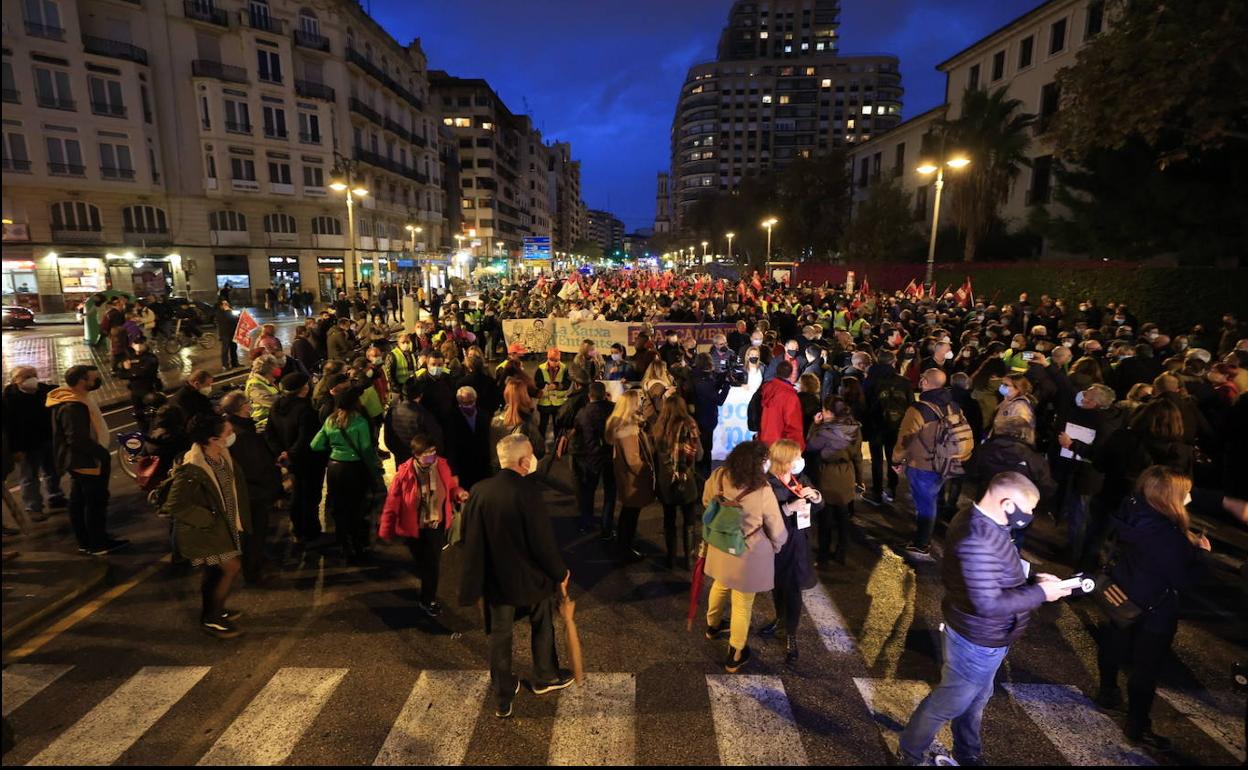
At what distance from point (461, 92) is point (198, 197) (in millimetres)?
51055

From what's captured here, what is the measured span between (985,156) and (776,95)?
417 ft

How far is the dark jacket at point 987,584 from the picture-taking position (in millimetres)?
3646

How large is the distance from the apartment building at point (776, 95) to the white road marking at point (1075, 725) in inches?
5538

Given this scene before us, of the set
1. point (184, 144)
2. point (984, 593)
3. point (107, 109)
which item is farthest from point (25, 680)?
point (184, 144)

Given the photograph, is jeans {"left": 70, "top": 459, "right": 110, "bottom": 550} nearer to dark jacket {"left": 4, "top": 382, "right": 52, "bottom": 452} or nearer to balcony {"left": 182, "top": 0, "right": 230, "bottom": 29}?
dark jacket {"left": 4, "top": 382, "right": 52, "bottom": 452}

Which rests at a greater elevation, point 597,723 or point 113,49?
point 113,49

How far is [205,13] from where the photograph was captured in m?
37.8

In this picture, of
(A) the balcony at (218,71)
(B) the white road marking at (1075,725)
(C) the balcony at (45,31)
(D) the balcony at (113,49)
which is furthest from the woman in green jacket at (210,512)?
(A) the balcony at (218,71)

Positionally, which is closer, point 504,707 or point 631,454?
point 504,707

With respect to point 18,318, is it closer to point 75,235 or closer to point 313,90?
point 75,235

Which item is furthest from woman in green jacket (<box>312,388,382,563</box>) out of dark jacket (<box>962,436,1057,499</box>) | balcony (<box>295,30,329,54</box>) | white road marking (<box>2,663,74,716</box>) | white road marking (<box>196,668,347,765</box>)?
balcony (<box>295,30,329,54</box>)

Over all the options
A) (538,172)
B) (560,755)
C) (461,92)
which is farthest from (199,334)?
(538,172)

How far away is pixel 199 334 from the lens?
23.0m

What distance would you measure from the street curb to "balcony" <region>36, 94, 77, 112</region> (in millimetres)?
39318
